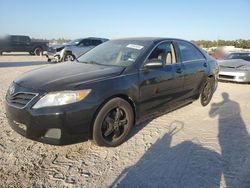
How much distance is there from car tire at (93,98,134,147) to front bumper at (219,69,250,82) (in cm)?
681

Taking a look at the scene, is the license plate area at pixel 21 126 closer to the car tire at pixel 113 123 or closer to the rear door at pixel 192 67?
the car tire at pixel 113 123

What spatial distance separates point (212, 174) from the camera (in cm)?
320

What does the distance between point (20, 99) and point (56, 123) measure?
62 centimetres

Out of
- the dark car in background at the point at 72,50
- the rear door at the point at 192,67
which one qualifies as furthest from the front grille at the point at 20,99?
the dark car in background at the point at 72,50

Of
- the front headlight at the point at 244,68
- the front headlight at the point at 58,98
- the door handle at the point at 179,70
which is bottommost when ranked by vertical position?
the front headlight at the point at 244,68

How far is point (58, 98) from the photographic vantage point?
11.0 feet

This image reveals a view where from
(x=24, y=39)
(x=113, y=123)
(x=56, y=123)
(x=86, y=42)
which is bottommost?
(x=113, y=123)

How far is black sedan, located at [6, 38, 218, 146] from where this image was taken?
11.0ft

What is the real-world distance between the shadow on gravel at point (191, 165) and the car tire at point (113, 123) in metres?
0.49

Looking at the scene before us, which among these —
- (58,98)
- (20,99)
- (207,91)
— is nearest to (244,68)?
(207,91)

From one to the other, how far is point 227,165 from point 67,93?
86.1 inches

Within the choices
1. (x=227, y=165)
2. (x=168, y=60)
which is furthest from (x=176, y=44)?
(x=227, y=165)

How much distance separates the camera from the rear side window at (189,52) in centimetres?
533

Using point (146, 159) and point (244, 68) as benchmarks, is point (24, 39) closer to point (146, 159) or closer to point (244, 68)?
point (244, 68)
